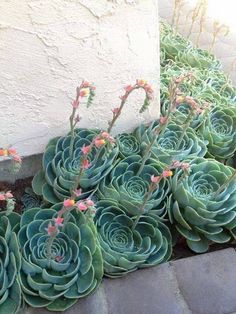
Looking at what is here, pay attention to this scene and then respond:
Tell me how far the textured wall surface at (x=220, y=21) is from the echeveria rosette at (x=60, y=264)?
1.69 meters

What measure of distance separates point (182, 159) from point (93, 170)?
0.34 meters

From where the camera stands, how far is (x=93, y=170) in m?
1.39

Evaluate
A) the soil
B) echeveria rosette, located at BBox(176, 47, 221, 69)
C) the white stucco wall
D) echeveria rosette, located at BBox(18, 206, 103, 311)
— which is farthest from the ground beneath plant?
echeveria rosette, located at BBox(176, 47, 221, 69)

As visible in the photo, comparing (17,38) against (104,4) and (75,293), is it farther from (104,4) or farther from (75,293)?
(75,293)

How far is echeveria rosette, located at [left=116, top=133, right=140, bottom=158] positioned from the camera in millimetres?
1536

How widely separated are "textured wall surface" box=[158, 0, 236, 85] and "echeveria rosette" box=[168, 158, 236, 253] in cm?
133

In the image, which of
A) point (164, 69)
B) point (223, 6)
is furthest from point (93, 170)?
point (223, 6)

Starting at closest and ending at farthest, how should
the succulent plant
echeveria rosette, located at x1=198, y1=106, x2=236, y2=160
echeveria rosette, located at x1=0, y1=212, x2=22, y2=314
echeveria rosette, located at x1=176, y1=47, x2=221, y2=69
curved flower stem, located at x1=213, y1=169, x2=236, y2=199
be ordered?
echeveria rosette, located at x1=0, y1=212, x2=22, y2=314
curved flower stem, located at x1=213, y1=169, x2=236, y2=199
the succulent plant
echeveria rosette, located at x1=198, y1=106, x2=236, y2=160
echeveria rosette, located at x1=176, y1=47, x2=221, y2=69

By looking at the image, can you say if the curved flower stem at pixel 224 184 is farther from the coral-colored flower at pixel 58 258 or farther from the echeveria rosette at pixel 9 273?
the echeveria rosette at pixel 9 273

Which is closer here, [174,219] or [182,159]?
[174,219]

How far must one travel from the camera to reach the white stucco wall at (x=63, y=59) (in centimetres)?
132

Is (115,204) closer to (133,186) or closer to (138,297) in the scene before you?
(133,186)

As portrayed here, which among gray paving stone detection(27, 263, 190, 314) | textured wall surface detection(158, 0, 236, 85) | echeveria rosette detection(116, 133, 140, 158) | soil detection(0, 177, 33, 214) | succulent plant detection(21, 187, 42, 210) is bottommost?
soil detection(0, 177, 33, 214)

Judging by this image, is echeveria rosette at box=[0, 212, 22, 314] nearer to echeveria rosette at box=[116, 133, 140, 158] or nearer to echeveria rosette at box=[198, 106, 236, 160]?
echeveria rosette at box=[116, 133, 140, 158]
